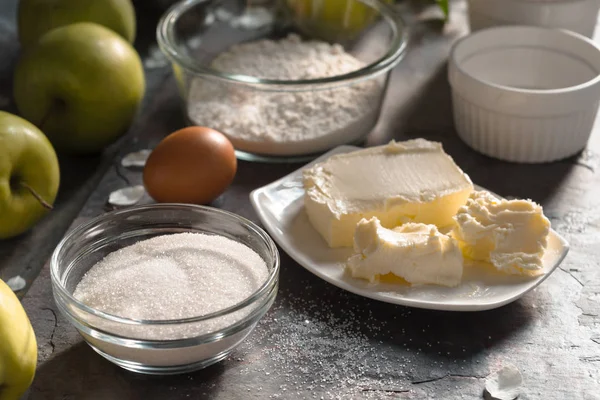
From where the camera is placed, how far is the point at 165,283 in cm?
109

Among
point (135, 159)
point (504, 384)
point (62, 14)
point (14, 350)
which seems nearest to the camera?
point (14, 350)

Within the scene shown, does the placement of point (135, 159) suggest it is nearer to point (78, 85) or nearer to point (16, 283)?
point (78, 85)

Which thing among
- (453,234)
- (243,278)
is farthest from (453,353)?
(243,278)

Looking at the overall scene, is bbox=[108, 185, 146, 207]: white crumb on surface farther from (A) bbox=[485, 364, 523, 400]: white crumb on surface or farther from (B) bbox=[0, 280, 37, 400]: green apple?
(A) bbox=[485, 364, 523, 400]: white crumb on surface

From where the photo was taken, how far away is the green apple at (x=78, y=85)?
1.50m

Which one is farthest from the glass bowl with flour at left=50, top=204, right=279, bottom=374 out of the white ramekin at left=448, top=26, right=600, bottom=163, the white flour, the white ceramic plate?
the white ramekin at left=448, top=26, right=600, bottom=163

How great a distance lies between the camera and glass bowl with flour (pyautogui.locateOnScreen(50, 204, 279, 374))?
1.01m

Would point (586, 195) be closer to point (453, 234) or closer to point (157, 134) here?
point (453, 234)

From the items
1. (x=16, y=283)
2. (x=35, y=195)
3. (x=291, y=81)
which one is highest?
(x=291, y=81)

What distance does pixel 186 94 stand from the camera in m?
1.62

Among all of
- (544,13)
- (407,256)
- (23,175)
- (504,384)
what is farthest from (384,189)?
(544,13)

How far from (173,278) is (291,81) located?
1.71 ft

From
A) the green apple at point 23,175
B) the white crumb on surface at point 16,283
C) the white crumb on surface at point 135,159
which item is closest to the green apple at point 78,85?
the white crumb on surface at point 135,159

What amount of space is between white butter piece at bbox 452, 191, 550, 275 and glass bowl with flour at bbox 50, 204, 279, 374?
0.30m
